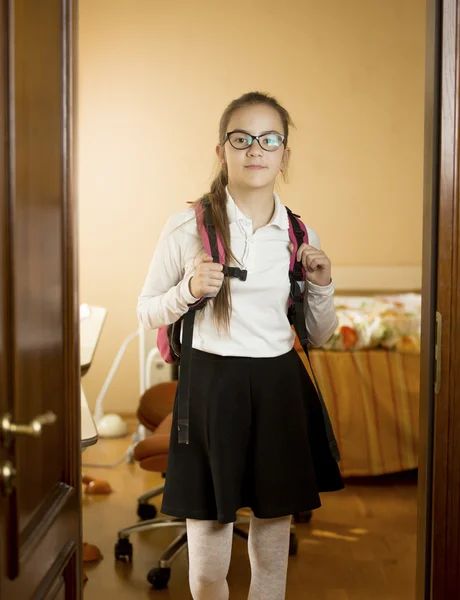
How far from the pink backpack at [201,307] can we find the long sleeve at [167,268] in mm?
44

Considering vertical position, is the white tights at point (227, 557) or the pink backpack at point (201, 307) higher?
the pink backpack at point (201, 307)

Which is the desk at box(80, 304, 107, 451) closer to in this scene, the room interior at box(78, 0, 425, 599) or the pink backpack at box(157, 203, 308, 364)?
the pink backpack at box(157, 203, 308, 364)

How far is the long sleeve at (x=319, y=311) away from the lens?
2008 mm

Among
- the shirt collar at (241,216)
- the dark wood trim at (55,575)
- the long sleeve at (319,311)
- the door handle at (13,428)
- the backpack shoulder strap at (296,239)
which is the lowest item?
the dark wood trim at (55,575)

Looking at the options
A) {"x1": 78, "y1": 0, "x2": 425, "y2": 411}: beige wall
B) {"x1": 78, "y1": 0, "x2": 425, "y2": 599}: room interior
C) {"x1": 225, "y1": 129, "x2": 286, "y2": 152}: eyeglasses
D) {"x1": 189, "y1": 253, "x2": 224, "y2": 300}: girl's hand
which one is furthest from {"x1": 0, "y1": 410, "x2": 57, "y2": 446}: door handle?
{"x1": 78, "y1": 0, "x2": 425, "y2": 411}: beige wall

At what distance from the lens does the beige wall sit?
206 inches

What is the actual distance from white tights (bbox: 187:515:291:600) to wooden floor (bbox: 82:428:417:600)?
0.64m

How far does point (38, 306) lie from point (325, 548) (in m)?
2.06

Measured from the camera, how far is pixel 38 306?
1.29m

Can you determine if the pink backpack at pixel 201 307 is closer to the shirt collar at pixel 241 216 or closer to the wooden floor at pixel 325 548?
the shirt collar at pixel 241 216

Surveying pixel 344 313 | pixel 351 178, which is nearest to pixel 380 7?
pixel 351 178

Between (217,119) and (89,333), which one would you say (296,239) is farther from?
(217,119)

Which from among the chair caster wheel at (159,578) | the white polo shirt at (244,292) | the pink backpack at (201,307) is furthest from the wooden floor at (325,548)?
the white polo shirt at (244,292)

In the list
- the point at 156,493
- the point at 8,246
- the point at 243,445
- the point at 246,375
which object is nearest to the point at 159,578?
the point at 156,493
